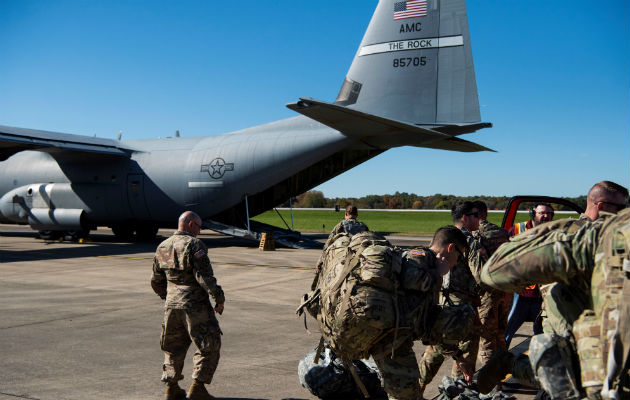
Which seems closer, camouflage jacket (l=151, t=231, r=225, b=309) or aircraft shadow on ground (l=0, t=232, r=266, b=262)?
camouflage jacket (l=151, t=231, r=225, b=309)

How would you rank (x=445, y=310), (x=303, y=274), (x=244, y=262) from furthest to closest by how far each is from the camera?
(x=244, y=262)
(x=303, y=274)
(x=445, y=310)

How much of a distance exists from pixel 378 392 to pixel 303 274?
8754 mm

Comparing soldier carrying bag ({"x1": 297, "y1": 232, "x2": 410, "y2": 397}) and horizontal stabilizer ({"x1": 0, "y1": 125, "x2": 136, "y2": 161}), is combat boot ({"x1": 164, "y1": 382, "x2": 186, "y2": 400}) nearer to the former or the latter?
soldier carrying bag ({"x1": 297, "y1": 232, "x2": 410, "y2": 397})

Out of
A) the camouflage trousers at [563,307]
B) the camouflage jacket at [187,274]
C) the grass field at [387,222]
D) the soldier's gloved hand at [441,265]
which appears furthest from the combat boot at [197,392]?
the grass field at [387,222]

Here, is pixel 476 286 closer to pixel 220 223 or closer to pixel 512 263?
pixel 512 263

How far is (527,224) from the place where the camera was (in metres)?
7.52

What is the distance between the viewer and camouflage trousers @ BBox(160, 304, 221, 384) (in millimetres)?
5254

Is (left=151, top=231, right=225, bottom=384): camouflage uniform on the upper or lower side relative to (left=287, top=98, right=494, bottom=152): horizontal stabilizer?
lower

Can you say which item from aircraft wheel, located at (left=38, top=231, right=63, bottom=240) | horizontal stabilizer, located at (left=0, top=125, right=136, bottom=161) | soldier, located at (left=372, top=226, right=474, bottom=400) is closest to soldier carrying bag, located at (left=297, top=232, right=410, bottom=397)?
soldier, located at (left=372, top=226, right=474, bottom=400)

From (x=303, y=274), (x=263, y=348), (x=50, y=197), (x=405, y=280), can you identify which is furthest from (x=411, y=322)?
(x=50, y=197)

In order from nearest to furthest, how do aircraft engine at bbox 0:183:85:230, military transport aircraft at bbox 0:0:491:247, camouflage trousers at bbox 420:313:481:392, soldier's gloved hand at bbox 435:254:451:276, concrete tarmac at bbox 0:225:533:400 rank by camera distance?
soldier's gloved hand at bbox 435:254:451:276
camouflage trousers at bbox 420:313:481:392
concrete tarmac at bbox 0:225:533:400
military transport aircraft at bbox 0:0:491:247
aircraft engine at bbox 0:183:85:230

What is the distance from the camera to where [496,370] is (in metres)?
3.57

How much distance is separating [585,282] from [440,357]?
2.22 metres

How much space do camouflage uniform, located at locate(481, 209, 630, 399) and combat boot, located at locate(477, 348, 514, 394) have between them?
53 centimetres
